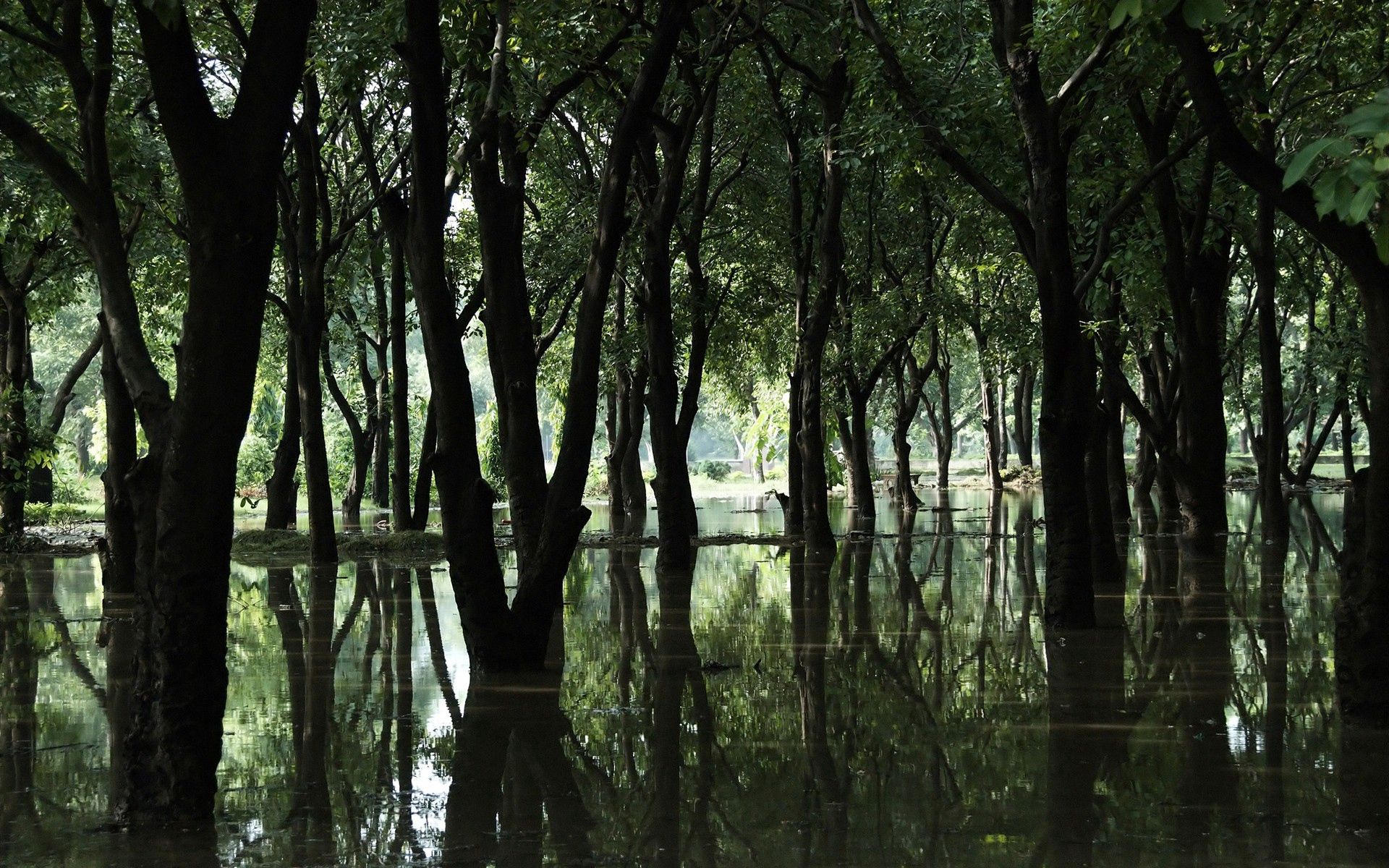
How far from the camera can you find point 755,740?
759 centimetres

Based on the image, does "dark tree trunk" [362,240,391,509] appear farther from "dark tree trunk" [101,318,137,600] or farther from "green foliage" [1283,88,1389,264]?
"green foliage" [1283,88,1389,264]

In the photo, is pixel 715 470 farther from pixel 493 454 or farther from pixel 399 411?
pixel 399 411

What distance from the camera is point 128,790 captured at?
595 centimetres

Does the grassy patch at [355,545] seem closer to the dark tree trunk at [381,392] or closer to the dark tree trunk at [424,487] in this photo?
the dark tree trunk at [424,487]

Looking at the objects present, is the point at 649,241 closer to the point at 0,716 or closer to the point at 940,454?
the point at 0,716

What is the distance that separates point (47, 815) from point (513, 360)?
19.2 feet

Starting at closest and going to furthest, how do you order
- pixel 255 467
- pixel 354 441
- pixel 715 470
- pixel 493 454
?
pixel 354 441 < pixel 493 454 < pixel 255 467 < pixel 715 470

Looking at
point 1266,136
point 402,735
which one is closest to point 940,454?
point 1266,136

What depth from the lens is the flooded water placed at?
18.4 feet

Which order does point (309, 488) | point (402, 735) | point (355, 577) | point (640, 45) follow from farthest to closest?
point (309, 488) < point (355, 577) < point (640, 45) < point (402, 735)

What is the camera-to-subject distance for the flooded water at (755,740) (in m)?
5.60

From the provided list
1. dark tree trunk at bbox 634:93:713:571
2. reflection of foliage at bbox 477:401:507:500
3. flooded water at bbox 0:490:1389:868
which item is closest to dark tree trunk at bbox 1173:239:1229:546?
flooded water at bbox 0:490:1389:868

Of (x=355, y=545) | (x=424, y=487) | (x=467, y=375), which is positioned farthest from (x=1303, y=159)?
(x=424, y=487)

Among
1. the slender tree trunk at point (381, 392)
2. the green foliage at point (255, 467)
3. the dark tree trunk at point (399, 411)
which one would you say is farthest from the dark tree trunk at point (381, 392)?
the green foliage at point (255, 467)
